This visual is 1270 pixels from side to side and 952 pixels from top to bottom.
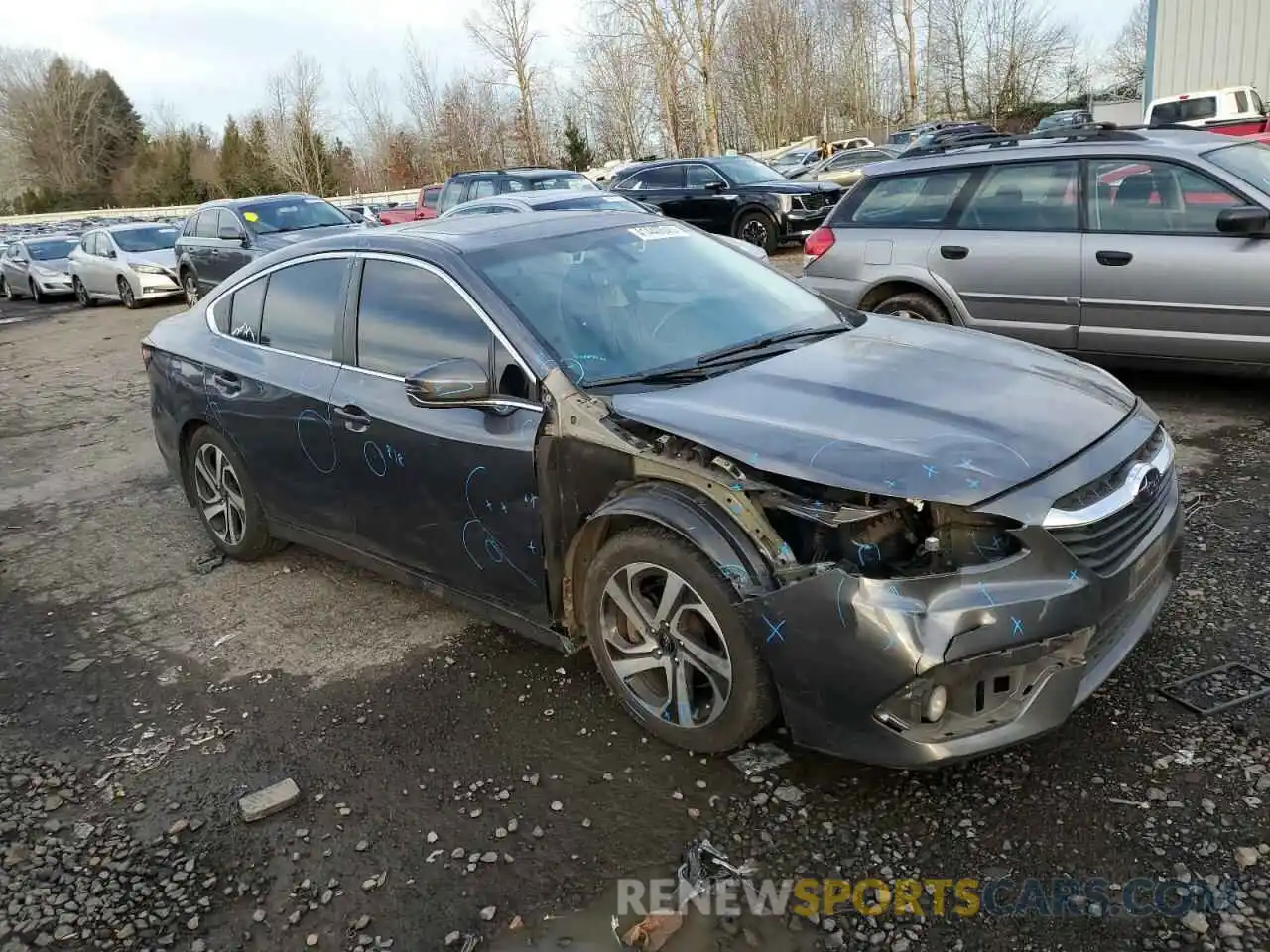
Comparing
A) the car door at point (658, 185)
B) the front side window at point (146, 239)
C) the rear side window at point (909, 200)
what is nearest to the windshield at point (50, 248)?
the front side window at point (146, 239)

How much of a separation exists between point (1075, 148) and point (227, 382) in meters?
5.32

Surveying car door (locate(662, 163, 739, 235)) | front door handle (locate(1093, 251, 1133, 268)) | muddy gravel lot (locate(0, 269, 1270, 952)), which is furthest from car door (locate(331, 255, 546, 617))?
car door (locate(662, 163, 739, 235))

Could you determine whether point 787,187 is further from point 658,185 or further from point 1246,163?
point 1246,163

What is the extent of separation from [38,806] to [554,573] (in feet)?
6.14

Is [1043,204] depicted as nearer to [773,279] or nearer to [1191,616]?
[773,279]

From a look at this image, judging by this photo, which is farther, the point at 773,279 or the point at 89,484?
the point at 89,484

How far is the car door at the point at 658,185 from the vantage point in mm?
17172

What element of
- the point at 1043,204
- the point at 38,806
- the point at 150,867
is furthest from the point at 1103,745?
the point at 1043,204

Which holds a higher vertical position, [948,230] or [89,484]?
[948,230]

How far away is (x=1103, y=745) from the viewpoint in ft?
9.91

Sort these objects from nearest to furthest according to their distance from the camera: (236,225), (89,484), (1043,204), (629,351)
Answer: (629,351)
(1043,204)
(89,484)
(236,225)

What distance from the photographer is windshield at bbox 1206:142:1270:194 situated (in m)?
5.88

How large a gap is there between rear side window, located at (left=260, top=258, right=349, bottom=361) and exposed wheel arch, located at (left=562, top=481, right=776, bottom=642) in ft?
5.17

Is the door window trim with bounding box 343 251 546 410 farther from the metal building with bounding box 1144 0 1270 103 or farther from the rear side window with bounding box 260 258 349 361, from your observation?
the metal building with bounding box 1144 0 1270 103
